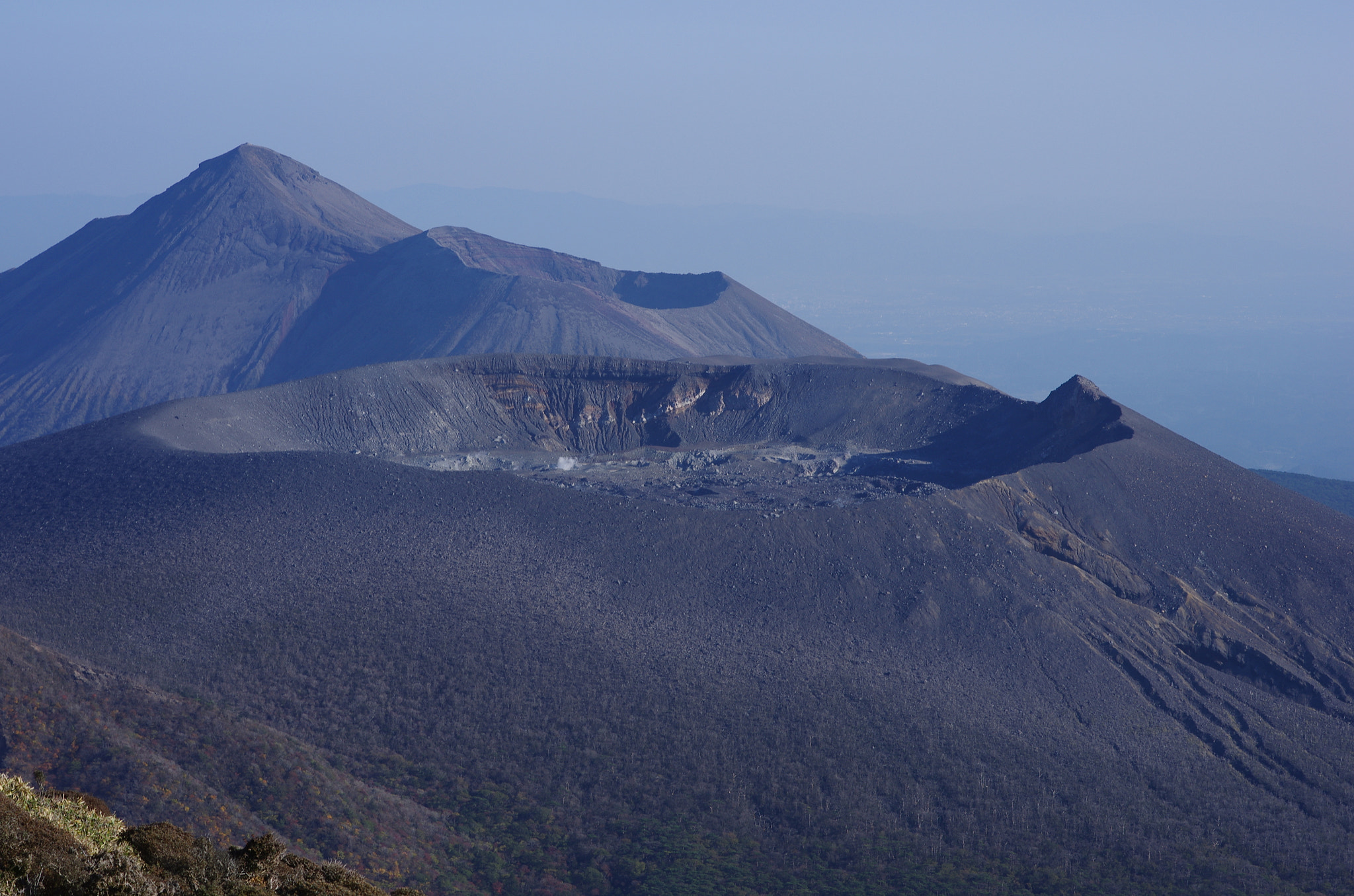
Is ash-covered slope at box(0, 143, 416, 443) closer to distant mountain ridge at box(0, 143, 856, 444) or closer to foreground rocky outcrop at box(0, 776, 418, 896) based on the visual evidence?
distant mountain ridge at box(0, 143, 856, 444)

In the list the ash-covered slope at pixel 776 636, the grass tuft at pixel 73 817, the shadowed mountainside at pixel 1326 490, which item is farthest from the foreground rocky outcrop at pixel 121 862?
the shadowed mountainside at pixel 1326 490

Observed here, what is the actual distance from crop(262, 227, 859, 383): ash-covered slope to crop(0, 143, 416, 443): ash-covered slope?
405 centimetres

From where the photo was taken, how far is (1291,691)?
110ft

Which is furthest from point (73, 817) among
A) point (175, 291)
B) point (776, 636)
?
point (175, 291)

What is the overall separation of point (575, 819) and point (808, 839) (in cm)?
532

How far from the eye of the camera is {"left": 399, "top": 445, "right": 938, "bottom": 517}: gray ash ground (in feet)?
153

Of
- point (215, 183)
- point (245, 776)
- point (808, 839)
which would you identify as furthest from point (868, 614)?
point (215, 183)

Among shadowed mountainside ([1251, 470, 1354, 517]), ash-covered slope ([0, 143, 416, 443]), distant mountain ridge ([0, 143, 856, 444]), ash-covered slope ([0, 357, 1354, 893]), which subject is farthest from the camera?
distant mountain ridge ([0, 143, 856, 444])

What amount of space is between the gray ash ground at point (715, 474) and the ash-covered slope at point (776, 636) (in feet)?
2.84

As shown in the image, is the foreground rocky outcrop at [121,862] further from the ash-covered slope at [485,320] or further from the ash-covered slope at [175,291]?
the ash-covered slope at [175,291]

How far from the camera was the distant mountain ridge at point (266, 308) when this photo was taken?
271ft

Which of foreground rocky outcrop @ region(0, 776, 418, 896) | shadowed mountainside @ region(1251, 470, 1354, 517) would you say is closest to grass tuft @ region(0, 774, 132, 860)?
foreground rocky outcrop @ region(0, 776, 418, 896)

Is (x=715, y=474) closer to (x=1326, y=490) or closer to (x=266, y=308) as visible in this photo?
(x=1326, y=490)

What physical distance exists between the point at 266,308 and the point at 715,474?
186ft
